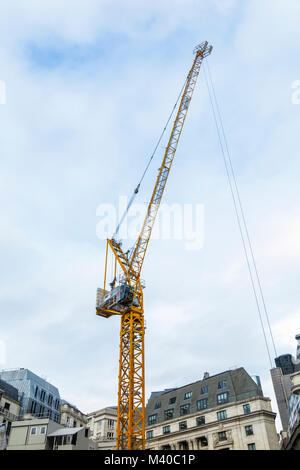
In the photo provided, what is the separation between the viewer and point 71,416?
92.7 metres

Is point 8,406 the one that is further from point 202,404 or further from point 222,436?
point 222,436

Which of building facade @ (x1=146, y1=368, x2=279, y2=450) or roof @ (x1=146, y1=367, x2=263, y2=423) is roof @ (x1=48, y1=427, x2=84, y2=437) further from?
roof @ (x1=146, y1=367, x2=263, y2=423)

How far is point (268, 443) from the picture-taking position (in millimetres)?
66500

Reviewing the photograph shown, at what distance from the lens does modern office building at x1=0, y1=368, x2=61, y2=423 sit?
3292 inches

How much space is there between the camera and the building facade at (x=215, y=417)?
69188 mm

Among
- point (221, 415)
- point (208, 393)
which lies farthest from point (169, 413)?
point (221, 415)

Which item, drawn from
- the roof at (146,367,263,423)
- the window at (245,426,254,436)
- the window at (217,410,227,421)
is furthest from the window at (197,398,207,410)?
the window at (245,426,254,436)

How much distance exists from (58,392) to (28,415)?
891 inches

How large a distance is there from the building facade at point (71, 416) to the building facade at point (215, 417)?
18.2 m

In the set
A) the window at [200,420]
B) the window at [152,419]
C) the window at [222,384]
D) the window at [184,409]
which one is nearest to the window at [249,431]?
the window at [200,420]

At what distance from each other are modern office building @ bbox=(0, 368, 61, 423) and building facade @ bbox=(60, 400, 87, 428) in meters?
3.43
